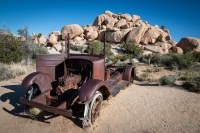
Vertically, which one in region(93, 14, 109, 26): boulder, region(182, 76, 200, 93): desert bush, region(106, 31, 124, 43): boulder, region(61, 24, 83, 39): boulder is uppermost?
region(93, 14, 109, 26): boulder

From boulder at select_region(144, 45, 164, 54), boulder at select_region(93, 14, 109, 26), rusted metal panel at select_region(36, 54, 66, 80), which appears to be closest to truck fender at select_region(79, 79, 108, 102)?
rusted metal panel at select_region(36, 54, 66, 80)

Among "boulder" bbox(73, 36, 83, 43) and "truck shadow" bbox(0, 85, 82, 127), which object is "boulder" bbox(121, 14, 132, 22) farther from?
"truck shadow" bbox(0, 85, 82, 127)

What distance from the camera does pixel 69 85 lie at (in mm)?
4504

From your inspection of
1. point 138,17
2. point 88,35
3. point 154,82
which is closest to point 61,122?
point 154,82

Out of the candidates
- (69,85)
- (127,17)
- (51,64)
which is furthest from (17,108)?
(127,17)

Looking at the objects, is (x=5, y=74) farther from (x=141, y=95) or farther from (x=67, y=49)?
(x=141, y=95)

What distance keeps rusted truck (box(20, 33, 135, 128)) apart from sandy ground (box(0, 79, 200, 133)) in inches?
14.7

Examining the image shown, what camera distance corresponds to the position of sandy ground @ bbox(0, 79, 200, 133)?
12.2 ft

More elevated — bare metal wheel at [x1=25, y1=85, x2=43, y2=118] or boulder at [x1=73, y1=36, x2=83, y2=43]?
boulder at [x1=73, y1=36, x2=83, y2=43]

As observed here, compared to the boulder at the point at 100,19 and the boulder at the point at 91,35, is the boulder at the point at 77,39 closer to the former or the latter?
the boulder at the point at 91,35

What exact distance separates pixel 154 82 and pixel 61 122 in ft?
20.3

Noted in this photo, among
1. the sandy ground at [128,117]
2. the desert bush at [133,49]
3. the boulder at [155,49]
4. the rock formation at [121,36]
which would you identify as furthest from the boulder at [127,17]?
the sandy ground at [128,117]

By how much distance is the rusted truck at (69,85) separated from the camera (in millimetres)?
3717

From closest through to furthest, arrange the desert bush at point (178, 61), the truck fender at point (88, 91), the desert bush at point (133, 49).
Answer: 1. the truck fender at point (88, 91)
2. the desert bush at point (178, 61)
3. the desert bush at point (133, 49)
